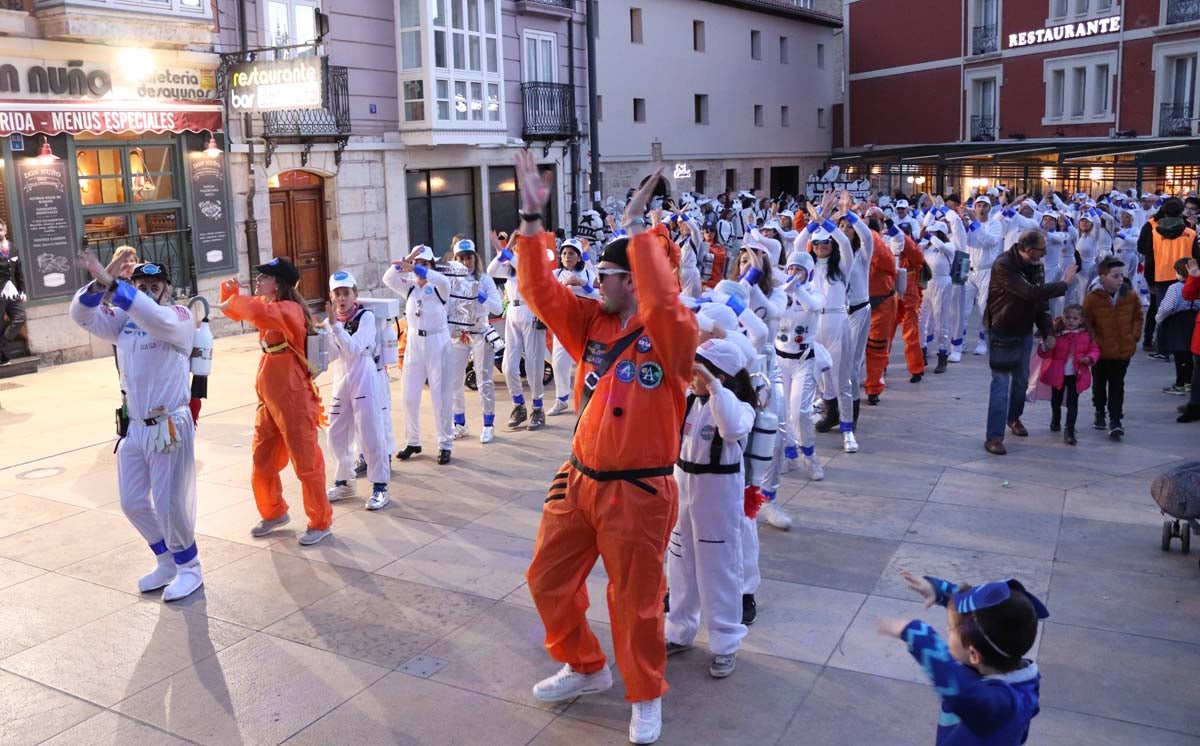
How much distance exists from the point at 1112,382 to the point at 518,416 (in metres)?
5.69

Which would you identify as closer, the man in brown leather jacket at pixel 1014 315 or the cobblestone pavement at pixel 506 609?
the cobblestone pavement at pixel 506 609

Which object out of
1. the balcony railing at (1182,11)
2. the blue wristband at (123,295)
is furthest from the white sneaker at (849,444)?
the balcony railing at (1182,11)

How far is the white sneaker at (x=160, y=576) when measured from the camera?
639 centimetres

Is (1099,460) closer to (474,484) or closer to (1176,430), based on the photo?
(1176,430)

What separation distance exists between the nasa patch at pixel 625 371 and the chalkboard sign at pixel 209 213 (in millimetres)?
13221

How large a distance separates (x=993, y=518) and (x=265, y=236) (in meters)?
13.2

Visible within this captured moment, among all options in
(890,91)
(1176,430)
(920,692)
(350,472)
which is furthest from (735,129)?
(920,692)

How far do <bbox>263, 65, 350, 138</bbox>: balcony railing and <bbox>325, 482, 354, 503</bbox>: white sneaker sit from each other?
9.83m

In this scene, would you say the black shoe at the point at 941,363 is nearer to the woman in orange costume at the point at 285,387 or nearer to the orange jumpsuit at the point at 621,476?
the woman in orange costume at the point at 285,387

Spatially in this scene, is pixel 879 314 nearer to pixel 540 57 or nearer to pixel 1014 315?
pixel 1014 315

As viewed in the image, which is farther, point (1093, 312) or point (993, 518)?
point (1093, 312)

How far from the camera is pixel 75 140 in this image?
46.5ft

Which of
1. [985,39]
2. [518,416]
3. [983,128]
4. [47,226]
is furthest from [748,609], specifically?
[985,39]

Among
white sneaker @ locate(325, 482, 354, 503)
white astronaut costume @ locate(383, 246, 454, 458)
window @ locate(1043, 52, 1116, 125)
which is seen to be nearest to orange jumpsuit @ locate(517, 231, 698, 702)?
white sneaker @ locate(325, 482, 354, 503)
